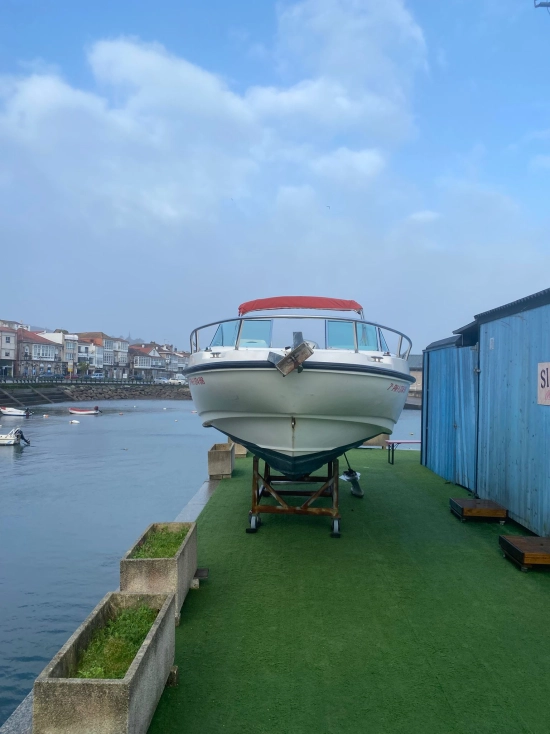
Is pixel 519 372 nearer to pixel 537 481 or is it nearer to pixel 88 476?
pixel 537 481

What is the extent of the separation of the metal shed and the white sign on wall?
0.01 m

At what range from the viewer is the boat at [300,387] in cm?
592

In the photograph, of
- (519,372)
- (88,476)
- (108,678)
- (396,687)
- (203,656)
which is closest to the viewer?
(108,678)

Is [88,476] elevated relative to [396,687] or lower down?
lower down

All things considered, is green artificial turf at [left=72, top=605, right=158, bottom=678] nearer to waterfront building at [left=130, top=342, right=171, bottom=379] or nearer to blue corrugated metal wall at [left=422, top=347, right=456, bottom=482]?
blue corrugated metal wall at [left=422, top=347, right=456, bottom=482]

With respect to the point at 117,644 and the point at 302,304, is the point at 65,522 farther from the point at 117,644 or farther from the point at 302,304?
the point at 117,644

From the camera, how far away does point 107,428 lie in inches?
1476

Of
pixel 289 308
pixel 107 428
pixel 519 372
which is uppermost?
pixel 289 308

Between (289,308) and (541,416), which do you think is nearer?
(541,416)

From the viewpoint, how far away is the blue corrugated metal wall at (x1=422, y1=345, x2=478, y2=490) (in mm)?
9344

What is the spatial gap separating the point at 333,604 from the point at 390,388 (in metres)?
2.63

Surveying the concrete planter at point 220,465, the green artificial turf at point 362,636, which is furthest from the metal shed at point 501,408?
the concrete planter at point 220,465

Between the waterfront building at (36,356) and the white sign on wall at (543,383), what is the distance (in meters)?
90.0

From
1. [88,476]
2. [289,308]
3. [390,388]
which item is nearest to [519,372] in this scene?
[390,388]
